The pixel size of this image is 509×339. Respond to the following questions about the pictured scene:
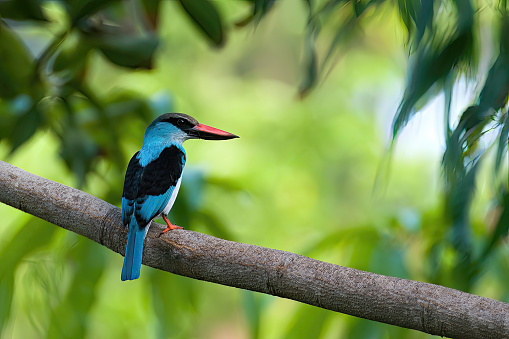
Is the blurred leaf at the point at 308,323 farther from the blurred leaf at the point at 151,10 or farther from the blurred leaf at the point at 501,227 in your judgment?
the blurred leaf at the point at 151,10

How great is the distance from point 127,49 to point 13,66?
442 mm

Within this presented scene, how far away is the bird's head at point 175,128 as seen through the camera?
2.16 meters

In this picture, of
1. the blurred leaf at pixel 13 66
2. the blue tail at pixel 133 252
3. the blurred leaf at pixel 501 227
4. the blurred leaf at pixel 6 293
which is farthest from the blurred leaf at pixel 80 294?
the blurred leaf at pixel 501 227

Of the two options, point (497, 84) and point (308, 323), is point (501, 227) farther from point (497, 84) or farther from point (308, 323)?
point (308, 323)

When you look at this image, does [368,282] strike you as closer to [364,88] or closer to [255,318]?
[255,318]

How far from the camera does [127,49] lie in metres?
2.04

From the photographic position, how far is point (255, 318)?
6.84 ft

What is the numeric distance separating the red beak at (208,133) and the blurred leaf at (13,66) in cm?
58

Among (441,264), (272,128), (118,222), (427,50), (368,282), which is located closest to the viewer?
(427,50)

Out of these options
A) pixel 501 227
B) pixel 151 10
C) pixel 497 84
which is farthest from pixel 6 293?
pixel 497 84

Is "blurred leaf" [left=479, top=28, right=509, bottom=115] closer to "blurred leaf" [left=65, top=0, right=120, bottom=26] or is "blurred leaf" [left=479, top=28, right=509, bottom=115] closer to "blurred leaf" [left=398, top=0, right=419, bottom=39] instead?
"blurred leaf" [left=398, top=0, right=419, bottom=39]

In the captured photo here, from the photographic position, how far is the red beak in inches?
81.4

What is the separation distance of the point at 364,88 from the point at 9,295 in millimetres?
4431

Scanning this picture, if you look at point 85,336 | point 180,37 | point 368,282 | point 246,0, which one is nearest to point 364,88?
point 180,37
